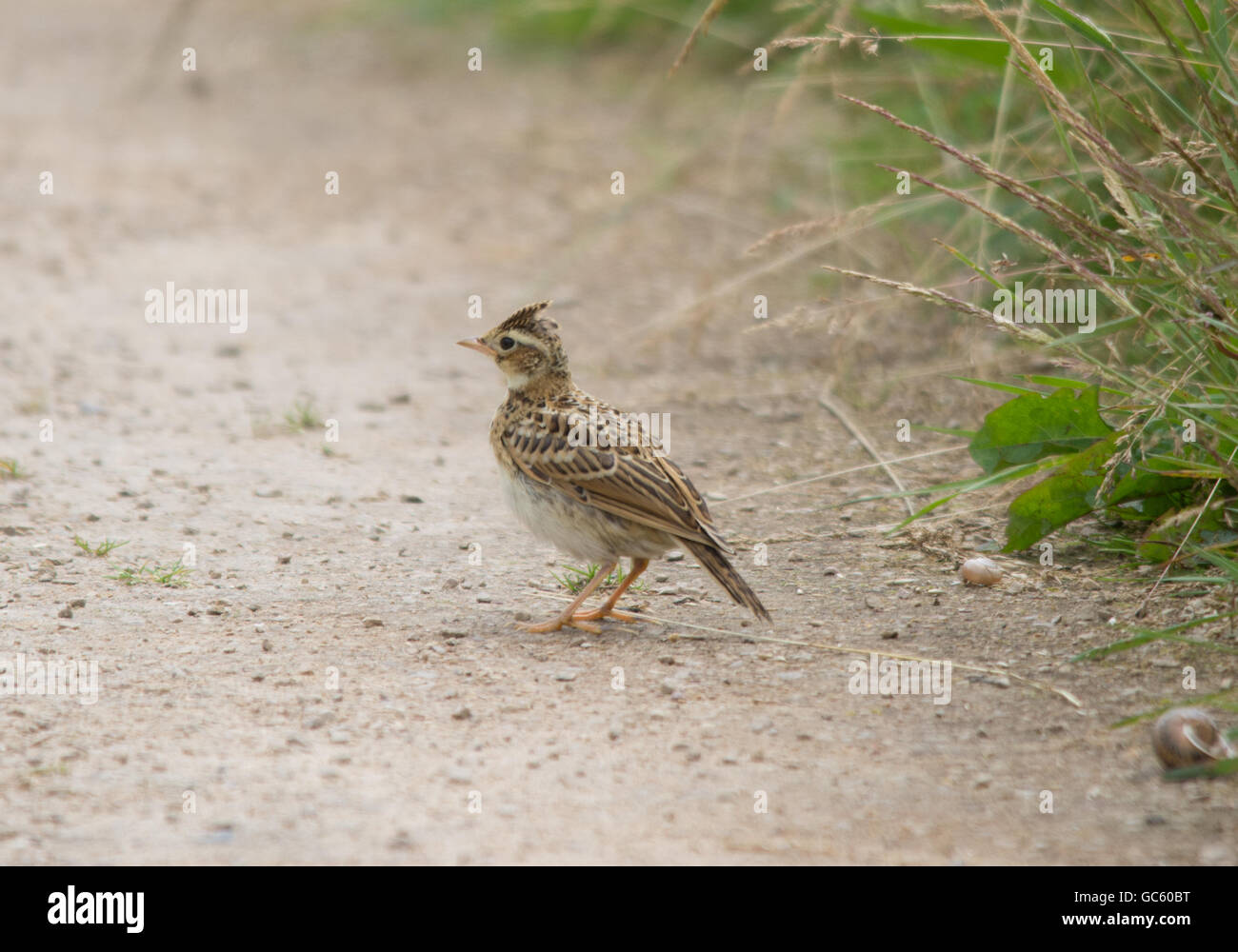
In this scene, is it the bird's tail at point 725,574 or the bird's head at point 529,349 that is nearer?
the bird's tail at point 725,574

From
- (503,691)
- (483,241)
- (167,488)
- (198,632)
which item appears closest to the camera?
(503,691)

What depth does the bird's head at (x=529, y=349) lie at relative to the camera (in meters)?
5.39

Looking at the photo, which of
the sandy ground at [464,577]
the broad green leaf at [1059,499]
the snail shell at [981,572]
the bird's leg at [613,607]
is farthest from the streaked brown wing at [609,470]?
the broad green leaf at [1059,499]

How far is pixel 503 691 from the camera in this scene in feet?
14.4

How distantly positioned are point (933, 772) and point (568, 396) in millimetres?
2221

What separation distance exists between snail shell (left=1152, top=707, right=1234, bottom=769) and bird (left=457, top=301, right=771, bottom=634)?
135 centimetres

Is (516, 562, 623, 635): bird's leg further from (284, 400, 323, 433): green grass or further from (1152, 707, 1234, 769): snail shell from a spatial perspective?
(284, 400, 323, 433): green grass

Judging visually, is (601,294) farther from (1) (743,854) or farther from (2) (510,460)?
(1) (743,854)

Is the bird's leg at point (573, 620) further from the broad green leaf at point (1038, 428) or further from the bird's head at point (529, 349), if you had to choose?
the broad green leaf at point (1038, 428)

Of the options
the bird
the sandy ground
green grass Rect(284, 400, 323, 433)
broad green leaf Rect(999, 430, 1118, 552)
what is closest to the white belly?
the bird

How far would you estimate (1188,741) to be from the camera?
3633 millimetres

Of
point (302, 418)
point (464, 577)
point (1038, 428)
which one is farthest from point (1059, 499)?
point (302, 418)

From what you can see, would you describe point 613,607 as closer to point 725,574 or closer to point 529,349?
point 725,574

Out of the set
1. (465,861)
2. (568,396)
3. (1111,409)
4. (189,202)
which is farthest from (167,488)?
(189,202)
